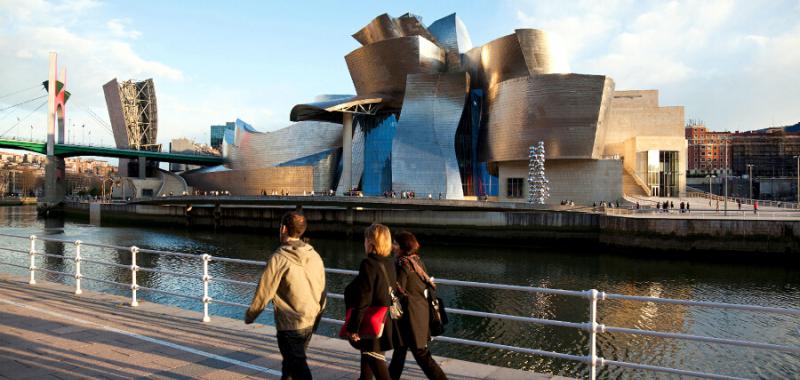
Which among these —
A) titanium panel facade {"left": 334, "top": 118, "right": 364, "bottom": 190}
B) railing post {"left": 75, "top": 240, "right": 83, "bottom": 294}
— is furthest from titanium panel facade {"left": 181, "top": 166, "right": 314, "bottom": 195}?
railing post {"left": 75, "top": 240, "right": 83, "bottom": 294}

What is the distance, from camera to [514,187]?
44594mm

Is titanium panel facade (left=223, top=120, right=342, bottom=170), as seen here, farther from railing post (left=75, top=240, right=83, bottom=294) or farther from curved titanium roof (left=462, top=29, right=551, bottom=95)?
railing post (left=75, top=240, right=83, bottom=294)

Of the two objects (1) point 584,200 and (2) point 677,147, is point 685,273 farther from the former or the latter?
A: (2) point 677,147

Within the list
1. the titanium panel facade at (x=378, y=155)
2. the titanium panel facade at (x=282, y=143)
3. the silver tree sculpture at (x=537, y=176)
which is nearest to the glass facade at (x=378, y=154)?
the titanium panel facade at (x=378, y=155)

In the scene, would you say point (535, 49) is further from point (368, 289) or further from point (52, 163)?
point (52, 163)

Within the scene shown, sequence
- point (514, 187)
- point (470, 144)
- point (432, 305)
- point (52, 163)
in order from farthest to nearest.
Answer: point (52, 163) → point (470, 144) → point (514, 187) → point (432, 305)

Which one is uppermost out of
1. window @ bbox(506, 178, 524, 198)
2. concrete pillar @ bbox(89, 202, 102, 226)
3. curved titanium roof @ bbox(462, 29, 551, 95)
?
curved titanium roof @ bbox(462, 29, 551, 95)

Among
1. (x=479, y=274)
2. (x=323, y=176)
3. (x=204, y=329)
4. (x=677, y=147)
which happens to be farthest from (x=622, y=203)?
(x=204, y=329)

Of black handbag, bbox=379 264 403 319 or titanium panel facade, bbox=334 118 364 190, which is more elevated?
titanium panel facade, bbox=334 118 364 190

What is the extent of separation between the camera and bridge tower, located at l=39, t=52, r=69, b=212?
63.3m

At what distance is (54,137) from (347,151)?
41.1 m

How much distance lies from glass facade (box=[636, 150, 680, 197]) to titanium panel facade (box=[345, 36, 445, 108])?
1830cm

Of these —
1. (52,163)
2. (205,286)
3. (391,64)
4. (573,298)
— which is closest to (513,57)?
(391,64)

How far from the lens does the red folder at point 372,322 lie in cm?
343
